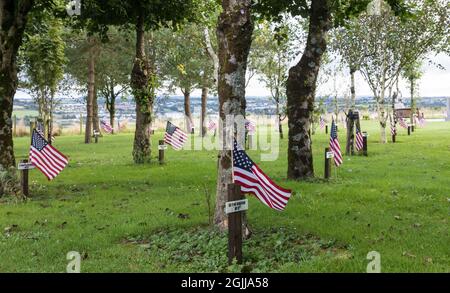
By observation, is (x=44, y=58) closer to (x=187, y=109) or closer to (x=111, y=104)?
(x=187, y=109)

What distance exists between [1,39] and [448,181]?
1132 centimetres

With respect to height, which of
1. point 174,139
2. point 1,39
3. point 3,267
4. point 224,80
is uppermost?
point 1,39

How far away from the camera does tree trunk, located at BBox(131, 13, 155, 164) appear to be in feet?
55.7

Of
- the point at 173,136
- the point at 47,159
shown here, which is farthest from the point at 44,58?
the point at 47,159

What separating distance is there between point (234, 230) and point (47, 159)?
6.90 meters

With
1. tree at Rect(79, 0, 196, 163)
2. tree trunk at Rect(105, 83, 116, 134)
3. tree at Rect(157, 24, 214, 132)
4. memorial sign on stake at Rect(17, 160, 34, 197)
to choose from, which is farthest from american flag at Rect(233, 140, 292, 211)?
tree trunk at Rect(105, 83, 116, 134)

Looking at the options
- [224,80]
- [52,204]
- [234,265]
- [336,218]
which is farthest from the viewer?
[52,204]

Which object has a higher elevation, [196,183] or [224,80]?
[224,80]

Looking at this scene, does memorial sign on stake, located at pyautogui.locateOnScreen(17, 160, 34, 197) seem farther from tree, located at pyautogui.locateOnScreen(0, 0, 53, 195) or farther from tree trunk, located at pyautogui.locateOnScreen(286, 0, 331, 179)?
tree trunk, located at pyautogui.locateOnScreen(286, 0, 331, 179)

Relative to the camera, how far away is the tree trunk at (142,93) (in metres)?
17.0

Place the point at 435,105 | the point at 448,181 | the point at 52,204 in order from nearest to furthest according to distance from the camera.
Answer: the point at 52,204, the point at 448,181, the point at 435,105

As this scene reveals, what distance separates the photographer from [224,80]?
7.19 metres

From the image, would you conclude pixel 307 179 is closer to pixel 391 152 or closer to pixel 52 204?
pixel 52 204

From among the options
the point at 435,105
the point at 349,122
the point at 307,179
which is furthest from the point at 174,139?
the point at 435,105
